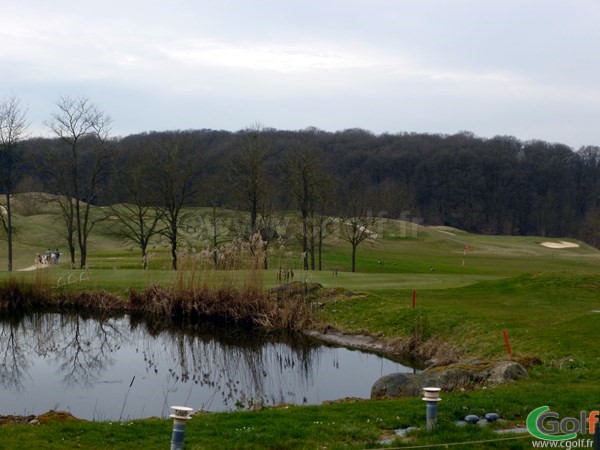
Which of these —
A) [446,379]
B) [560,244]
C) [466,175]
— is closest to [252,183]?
[446,379]

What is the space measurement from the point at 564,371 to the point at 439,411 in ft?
17.1

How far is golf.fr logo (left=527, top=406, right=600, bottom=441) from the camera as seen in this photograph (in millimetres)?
7941

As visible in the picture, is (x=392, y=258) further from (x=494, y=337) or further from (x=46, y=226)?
(x=494, y=337)

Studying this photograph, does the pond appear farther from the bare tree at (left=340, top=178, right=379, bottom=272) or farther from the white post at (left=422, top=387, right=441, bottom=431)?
the bare tree at (left=340, top=178, right=379, bottom=272)

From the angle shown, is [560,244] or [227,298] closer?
[227,298]

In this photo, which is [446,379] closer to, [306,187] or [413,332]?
[413,332]

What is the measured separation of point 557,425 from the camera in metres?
8.32

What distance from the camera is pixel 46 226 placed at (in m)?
61.5

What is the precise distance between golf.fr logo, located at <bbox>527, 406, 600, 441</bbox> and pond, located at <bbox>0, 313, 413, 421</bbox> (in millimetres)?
6109

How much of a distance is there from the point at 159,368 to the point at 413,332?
7.39 m

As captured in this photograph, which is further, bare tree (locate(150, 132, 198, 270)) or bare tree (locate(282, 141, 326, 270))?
bare tree (locate(282, 141, 326, 270))

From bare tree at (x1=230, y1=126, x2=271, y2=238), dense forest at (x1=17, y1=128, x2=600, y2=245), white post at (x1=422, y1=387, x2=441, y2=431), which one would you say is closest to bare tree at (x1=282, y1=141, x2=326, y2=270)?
bare tree at (x1=230, y1=126, x2=271, y2=238)

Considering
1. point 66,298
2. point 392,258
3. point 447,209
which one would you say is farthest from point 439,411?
point 447,209

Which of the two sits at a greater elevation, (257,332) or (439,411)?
(439,411)
